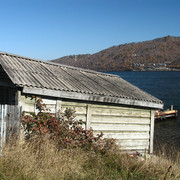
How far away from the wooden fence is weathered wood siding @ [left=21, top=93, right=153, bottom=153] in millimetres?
927

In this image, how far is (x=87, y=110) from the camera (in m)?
8.30

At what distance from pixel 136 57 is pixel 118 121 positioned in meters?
152

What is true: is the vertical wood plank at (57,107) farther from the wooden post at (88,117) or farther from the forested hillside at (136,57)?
the forested hillside at (136,57)

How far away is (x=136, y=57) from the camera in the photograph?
15700cm

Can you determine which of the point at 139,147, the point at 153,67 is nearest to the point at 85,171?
the point at 139,147

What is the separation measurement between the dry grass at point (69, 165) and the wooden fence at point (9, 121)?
34 cm

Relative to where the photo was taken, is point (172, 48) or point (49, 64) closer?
point (49, 64)

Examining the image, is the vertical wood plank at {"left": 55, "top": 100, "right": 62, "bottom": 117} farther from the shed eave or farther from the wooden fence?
the wooden fence

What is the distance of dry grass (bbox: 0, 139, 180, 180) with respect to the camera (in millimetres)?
4785

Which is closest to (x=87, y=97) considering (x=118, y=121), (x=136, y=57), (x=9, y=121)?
(x=118, y=121)

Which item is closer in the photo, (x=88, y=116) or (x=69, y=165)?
(x=69, y=165)

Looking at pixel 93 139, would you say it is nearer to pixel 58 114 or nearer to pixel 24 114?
pixel 58 114

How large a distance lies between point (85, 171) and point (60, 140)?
60.3 inches

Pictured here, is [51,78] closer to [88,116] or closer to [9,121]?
[88,116]
